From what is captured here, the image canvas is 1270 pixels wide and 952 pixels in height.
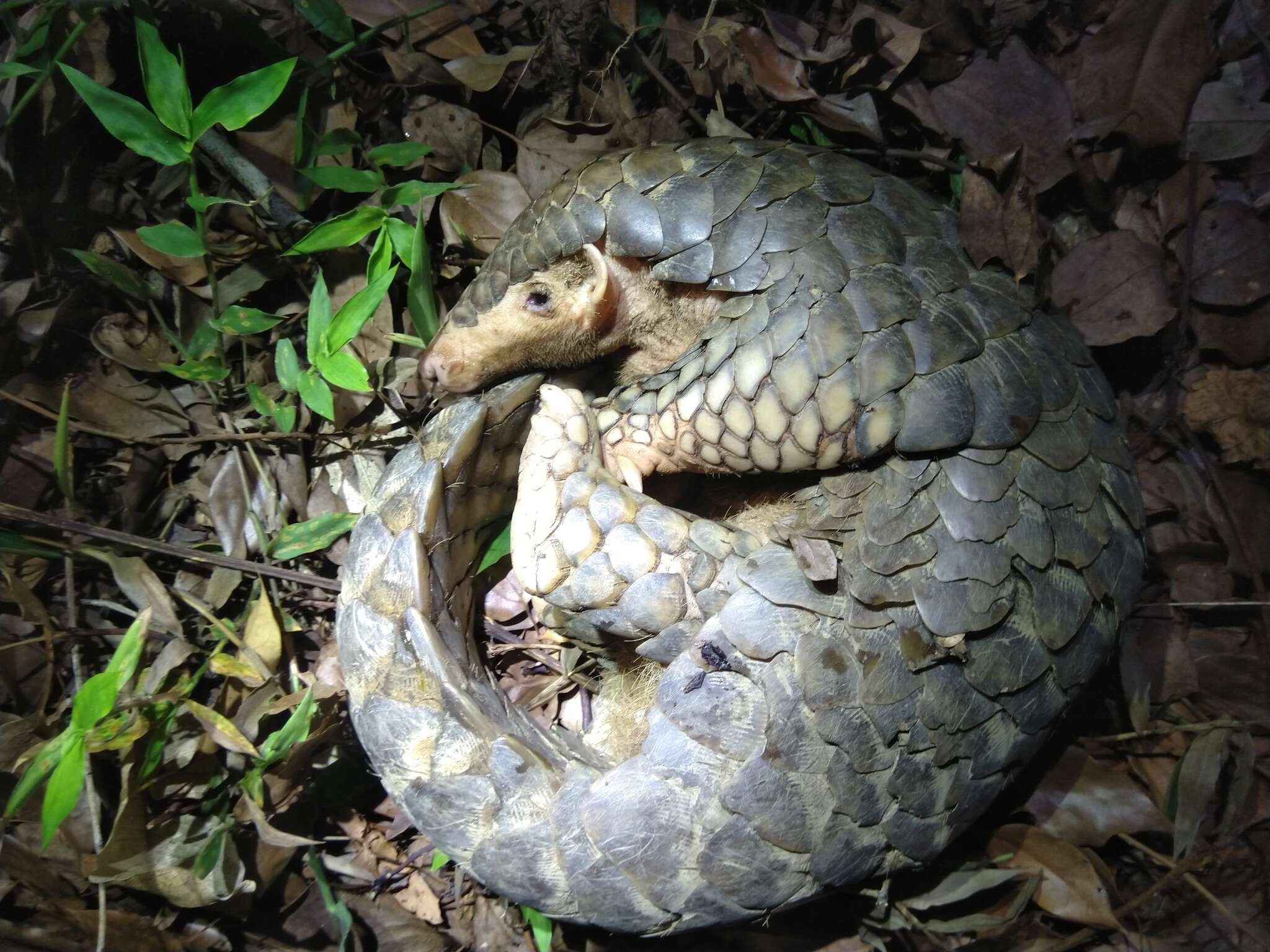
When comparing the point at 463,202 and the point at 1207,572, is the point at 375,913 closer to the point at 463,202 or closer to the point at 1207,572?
the point at 463,202

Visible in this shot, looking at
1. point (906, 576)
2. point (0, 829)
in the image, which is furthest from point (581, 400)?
point (0, 829)

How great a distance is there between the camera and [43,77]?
171 cm

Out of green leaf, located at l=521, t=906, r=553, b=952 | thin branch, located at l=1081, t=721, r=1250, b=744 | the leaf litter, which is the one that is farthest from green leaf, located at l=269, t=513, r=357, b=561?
thin branch, located at l=1081, t=721, r=1250, b=744

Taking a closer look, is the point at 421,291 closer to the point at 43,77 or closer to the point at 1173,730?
the point at 43,77

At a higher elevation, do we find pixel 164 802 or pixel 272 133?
pixel 272 133

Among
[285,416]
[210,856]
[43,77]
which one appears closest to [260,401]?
[285,416]

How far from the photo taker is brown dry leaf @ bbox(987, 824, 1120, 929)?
1.74 metres

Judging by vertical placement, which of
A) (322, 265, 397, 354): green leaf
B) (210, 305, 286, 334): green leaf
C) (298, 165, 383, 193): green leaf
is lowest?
(210, 305, 286, 334): green leaf

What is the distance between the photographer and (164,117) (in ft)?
5.53

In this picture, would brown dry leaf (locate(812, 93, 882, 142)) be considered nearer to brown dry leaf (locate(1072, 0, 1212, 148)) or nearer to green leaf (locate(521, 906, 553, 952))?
brown dry leaf (locate(1072, 0, 1212, 148))

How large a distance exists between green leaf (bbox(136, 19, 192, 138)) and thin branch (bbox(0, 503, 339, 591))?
0.84m

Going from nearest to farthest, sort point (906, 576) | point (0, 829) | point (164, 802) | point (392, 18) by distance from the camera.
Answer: point (906, 576), point (0, 829), point (164, 802), point (392, 18)

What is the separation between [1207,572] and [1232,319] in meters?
0.55

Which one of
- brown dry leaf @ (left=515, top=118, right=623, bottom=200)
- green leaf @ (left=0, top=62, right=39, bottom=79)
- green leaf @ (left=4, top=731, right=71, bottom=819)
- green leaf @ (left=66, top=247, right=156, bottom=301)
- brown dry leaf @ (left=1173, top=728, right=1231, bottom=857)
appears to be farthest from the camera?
brown dry leaf @ (left=515, top=118, right=623, bottom=200)
